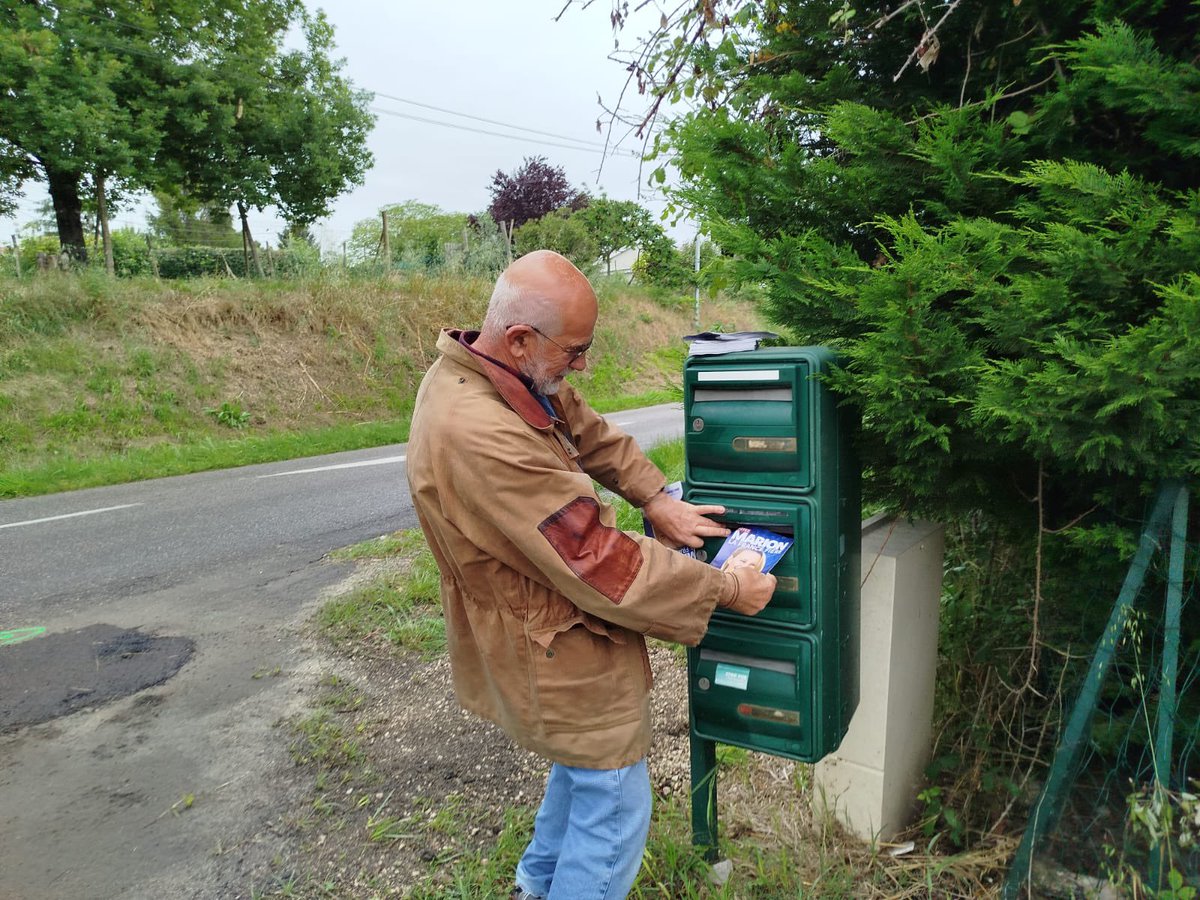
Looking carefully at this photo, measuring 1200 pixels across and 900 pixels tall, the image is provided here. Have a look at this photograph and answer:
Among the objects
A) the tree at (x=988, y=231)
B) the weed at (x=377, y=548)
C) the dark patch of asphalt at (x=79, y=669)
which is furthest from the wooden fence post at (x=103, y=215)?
the tree at (x=988, y=231)

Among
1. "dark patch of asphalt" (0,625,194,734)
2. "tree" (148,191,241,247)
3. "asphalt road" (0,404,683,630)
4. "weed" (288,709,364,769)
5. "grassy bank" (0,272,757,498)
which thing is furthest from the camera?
"tree" (148,191,241,247)

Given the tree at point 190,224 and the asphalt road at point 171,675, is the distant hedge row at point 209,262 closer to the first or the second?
the tree at point 190,224

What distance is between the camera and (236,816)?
9.22 ft

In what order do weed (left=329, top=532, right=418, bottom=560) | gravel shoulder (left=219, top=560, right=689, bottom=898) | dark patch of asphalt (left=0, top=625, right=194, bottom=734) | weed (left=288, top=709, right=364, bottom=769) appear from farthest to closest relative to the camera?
weed (left=329, top=532, right=418, bottom=560)
dark patch of asphalt (left=0, top=625, right=194, bottom=734)
weed (left=288, top=709, right=364, bottom=769)
gravel shoulder (left=219, top=560, right=689, bottom=898)

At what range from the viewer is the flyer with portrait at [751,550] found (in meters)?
2.02

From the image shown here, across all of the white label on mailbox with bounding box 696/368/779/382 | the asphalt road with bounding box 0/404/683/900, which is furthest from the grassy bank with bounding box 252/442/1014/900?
the white label on mailbox with bounding box 696/368/779/382

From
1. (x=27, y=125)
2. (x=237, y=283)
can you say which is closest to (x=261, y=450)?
(x=237, y=283)

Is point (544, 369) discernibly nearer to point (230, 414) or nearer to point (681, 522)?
point (681, 522)

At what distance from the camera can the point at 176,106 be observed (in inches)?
599

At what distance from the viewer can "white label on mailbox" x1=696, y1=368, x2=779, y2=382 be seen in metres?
2.06

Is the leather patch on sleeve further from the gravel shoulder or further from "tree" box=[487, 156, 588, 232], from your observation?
"tree" box=[487, 156, 588, 232]

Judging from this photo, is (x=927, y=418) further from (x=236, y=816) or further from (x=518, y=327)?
(x=236, y=816)

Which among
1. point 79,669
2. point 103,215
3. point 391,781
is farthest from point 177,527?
point 103,215

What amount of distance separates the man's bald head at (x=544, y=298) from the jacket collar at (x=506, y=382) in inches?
2.9
